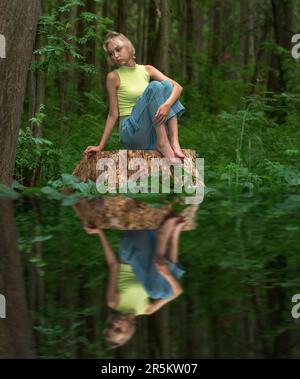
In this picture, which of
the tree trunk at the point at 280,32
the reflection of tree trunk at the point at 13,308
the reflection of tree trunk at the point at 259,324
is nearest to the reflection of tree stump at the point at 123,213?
the reflection of tree trunk at the point at 13,308

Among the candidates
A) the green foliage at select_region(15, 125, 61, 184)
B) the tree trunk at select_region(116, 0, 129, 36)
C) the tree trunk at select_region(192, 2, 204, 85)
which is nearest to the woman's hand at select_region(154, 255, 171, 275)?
the green foliage at select_region(15, 125, 61, 184)

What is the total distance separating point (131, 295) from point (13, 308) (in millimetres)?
539

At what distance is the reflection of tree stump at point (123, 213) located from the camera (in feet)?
20.3

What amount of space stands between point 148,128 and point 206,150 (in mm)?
3917

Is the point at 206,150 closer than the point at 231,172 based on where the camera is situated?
No

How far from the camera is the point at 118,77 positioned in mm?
8836

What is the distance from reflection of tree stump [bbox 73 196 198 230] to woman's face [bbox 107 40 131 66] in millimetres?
1585

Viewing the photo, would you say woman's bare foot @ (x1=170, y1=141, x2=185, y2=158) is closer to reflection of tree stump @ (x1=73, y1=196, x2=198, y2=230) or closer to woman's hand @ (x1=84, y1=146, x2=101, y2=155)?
woman's hand @ (x1=84, y1=146, x2=101, y2=155)

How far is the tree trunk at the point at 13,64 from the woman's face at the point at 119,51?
98 centimetres

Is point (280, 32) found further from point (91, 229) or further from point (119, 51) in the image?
point (91, 229)

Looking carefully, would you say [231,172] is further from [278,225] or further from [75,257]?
[75,257]
